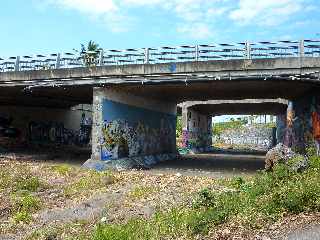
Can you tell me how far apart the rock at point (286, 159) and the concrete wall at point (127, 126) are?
13.4m

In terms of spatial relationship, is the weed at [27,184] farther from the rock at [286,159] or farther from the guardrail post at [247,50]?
the guardrail post at [247,50]

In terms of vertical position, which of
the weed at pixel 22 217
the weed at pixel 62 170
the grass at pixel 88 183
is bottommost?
the weed at pixel 22 217

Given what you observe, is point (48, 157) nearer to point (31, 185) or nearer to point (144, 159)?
point (144, 159)

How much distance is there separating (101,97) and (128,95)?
3.54m

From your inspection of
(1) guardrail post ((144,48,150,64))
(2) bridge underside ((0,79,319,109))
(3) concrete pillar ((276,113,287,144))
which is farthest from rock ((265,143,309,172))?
(3) concrete pillar ((276,113,287,144))

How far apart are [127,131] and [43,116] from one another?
16.7 metres

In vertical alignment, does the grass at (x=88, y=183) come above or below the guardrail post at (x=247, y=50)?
below

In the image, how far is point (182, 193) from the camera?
1634cm

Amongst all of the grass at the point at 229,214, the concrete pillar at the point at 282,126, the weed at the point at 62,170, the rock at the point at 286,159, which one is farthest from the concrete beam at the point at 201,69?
the concrete pillar at the point at 282,126

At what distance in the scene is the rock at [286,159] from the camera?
13.9m

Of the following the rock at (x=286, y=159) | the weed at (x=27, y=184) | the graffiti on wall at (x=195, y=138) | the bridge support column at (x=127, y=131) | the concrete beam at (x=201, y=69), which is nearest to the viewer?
the rock at (x=286, y=159)

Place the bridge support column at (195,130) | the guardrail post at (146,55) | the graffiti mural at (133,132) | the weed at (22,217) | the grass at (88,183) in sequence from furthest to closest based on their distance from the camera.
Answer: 1. the bridge support column at (195,130)
2. the graffiti mural at (133,132)
3. the guardrail post at (146,55)
4. the grass at (88,183)
5. the weed at (22,217)

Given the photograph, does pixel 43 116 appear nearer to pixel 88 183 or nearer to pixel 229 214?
pixel 88 183

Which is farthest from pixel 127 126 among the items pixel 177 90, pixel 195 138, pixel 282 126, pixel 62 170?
pixel 282 126
